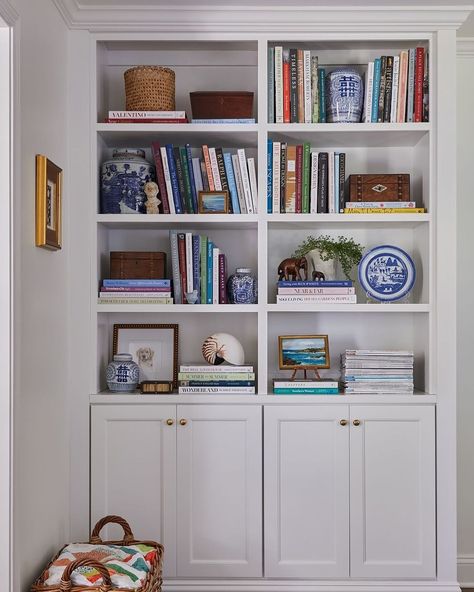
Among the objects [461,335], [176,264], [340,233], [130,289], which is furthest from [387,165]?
[130,289]

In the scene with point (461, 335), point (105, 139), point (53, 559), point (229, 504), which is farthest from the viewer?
point (461, 335)

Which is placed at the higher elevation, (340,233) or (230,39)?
(230,39)

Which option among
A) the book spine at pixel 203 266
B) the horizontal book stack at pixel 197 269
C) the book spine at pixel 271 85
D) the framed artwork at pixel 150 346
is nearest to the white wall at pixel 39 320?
the framed artwork at pixel 150 346

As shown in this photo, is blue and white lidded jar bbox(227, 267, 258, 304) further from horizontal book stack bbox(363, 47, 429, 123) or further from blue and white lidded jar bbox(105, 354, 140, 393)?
horizontal book stack bbox(363, 47, 429, 123)

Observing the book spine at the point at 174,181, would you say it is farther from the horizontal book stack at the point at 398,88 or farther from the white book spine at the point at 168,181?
the horizontal book stack at the point at 398,88

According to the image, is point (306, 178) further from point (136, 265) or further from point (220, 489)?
point (220, 489)

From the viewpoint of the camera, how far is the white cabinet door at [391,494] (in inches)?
119

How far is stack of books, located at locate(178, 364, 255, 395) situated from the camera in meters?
3.05

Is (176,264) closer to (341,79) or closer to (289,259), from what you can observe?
(289,259)

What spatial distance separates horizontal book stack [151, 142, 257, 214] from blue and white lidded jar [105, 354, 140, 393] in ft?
2.18

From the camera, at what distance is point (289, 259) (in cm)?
317

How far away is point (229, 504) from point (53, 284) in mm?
1153

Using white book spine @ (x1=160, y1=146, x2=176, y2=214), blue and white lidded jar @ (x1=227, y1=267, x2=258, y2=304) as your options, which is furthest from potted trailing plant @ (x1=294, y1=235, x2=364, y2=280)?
white book spine @ (x1=160, y1=146, x2=176, y2=214)

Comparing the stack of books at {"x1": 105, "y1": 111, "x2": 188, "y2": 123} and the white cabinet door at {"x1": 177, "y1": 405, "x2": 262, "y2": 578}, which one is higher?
the stack of books at {"x1": 105, "y1": 111, "x2": 188, "y2": 123}
